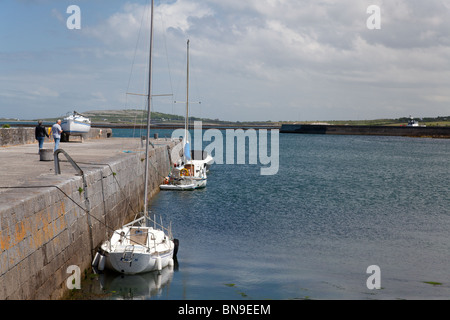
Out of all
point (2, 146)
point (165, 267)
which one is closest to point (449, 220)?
point (165, 267)

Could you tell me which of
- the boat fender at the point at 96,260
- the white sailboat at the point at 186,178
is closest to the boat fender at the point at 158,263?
the boat fender at the point at 96,260

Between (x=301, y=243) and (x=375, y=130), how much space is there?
16036 centimetres

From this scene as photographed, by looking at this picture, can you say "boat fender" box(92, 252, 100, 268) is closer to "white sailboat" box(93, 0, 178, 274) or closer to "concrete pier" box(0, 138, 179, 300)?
"white sailboat" box(93, 0, 178, 274)

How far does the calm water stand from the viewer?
14.9 meters

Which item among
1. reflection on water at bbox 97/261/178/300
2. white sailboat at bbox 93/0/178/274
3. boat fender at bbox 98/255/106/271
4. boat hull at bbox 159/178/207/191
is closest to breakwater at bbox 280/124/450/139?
boat hull at bbox 159/178/207/191

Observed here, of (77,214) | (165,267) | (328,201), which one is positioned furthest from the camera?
(328,201)

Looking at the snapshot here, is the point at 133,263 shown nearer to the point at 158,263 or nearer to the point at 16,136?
the point at 158,263

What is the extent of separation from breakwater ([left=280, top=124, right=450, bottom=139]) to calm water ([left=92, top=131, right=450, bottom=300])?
126 meters

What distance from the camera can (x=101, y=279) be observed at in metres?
14.9

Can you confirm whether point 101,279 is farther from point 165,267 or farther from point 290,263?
point 290,263

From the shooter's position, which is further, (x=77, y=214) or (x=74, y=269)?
(x=77, y=214)
